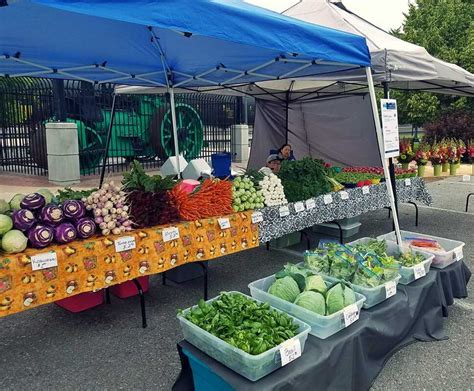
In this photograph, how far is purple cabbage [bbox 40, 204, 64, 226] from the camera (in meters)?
2.78

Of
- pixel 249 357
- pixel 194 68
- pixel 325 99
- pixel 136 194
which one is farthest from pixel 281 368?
pixel 325 99

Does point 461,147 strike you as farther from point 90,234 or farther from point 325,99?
point 90,234

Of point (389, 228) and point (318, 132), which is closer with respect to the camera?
point (389, 228)

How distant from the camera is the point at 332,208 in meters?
4.82

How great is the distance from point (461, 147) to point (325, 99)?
6195mm

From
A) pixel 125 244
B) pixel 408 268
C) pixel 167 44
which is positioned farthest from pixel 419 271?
pixel 167 44

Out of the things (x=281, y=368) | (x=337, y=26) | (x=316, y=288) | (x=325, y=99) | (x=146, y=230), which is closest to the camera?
(x=281, y=368)

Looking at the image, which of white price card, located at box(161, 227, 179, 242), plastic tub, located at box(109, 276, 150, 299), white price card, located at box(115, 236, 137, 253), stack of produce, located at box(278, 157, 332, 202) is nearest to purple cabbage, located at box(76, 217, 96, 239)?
white price card, located at box(115, 236, 137, 253)

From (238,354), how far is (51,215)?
1671 mm

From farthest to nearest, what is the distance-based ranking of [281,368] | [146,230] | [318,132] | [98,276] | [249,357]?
1. [318,132]
2. [146,230]
3. [98,276]
4. [281,368]
5. [249,357]

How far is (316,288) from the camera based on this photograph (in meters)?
2.45

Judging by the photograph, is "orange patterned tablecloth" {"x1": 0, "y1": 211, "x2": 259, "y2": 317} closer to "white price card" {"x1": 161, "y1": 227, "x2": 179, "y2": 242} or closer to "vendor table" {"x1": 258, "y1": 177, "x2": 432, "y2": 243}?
"white price card" {"x1": 161, "y1": 227, "x2": 179, "y2": 242}

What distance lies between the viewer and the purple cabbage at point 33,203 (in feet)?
9.21

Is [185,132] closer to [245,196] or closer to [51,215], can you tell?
[245,196]
